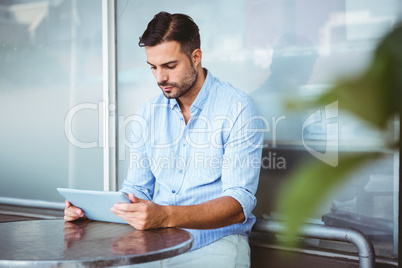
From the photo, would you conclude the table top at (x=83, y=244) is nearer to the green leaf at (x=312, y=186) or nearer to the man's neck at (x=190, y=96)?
the man's neck at (x=190, y=96)

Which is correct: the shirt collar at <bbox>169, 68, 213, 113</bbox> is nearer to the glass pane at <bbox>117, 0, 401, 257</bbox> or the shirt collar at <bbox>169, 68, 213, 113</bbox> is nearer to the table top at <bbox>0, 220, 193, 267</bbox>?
the glass pane at <bbox>117, 0, 401, 257</bbox>

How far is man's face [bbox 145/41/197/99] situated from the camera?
2.25 metres

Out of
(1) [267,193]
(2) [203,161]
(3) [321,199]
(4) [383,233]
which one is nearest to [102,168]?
(1) [267,193]

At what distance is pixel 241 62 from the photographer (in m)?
2.86

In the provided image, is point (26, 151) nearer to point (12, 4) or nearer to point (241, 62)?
point (12, 4)

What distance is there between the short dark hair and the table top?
91 centimetres

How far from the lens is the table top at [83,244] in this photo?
49.3 inches

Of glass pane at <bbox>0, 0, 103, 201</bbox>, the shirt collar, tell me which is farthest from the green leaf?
glass pane at <bbox>0, 0, 103, 201</bbox>

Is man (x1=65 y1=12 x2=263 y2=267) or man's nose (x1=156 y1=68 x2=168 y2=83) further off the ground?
man's nose (x1=156 y1=68 x2=168 y2=83)

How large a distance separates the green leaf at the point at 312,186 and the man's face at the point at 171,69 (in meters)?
2.03

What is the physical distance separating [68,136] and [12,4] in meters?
1.21

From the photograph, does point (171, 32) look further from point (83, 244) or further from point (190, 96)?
point (83, 244)

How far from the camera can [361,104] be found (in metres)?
0.20
